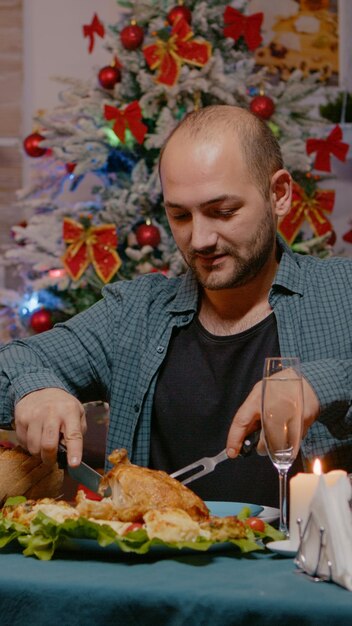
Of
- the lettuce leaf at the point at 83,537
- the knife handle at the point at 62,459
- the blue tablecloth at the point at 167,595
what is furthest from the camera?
the knife handle at the point at 62,459

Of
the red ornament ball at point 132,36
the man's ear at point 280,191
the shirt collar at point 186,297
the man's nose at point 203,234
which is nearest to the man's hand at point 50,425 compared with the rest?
the man's nose at point 203,234

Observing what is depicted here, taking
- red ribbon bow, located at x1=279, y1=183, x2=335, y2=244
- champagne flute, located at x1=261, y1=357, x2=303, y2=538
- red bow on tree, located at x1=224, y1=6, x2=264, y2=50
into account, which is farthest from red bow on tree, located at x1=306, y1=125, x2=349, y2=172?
champagne flute, located at x1=261, y1=357, x2=303, y2=538

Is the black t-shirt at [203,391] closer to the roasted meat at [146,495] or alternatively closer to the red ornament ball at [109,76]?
the roasted meat at [146,495]

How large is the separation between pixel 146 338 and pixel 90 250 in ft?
5.68

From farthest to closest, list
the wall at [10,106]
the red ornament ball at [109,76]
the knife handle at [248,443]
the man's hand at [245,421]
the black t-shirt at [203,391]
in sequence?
1. the wall at [10,106]
2. the red ornament ball at [109,76]
3. the black t-shirt at [203,391]
4. the knife handle at [248,443]
5. the man's hand at [245,421]

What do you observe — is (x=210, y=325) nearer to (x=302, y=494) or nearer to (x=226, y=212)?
(x=226, y=212)

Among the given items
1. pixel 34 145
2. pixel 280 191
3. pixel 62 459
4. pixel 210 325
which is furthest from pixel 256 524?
pixel 34 145

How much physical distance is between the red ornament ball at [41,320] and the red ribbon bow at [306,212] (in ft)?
3.21

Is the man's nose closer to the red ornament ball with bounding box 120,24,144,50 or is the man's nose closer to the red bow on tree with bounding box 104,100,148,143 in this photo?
the red bow on tree with bounding box 104,100,148,143

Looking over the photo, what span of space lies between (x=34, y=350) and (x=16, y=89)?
2850 mm

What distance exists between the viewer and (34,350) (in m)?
1.86

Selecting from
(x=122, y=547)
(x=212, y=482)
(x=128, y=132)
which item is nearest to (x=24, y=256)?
(x=128, y=132)

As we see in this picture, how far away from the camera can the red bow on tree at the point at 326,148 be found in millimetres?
3857

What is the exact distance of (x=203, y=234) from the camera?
1735 millimetres
